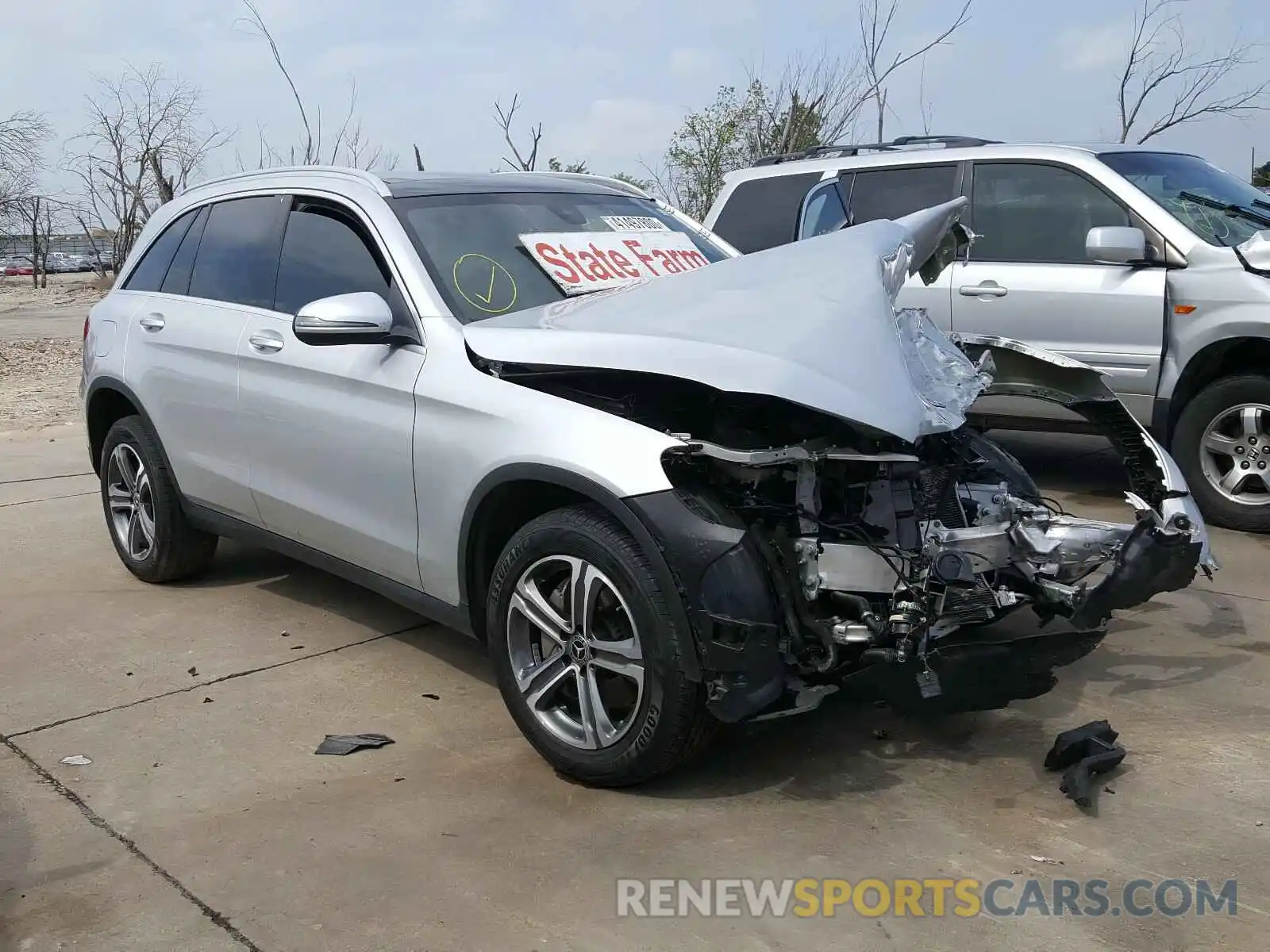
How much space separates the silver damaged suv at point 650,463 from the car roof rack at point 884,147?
3.35 m

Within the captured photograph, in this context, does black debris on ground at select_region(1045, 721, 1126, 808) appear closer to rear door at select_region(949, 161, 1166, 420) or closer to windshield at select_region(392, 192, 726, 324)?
windshield at select_region(392, 192, 726, 324)

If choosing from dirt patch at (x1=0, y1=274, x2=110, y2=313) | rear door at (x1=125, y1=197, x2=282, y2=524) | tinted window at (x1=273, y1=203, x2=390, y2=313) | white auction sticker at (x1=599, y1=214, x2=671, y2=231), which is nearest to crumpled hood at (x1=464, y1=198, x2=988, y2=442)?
tinted window at (x1=273, y1=203, x2=390, y2=313)

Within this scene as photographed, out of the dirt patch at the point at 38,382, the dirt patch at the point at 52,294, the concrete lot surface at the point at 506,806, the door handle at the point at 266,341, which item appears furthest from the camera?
the dirt patch at the point at 52,294

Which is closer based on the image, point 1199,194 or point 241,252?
point 241,252

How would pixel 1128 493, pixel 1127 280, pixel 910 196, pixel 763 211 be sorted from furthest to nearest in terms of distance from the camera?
pixel 763 211, pixel 910 196, pixel 1127 280, pixel 1128 493

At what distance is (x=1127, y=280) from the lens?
6293 millimetres

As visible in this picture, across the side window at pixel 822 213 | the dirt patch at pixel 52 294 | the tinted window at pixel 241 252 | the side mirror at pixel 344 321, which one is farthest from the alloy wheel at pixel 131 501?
the dirt patch at pixel 52 294

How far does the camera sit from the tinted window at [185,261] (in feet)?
17.2

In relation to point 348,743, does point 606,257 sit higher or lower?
higher

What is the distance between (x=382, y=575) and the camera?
13.7ft

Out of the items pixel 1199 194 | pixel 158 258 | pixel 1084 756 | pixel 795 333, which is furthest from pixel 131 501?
pixel 1199 194

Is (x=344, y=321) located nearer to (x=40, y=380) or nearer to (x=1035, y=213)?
(x=1035, y=213)

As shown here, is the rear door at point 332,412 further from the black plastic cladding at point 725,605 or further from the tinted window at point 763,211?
the tinted window at point 763,211

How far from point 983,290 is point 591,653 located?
4.34 meters
